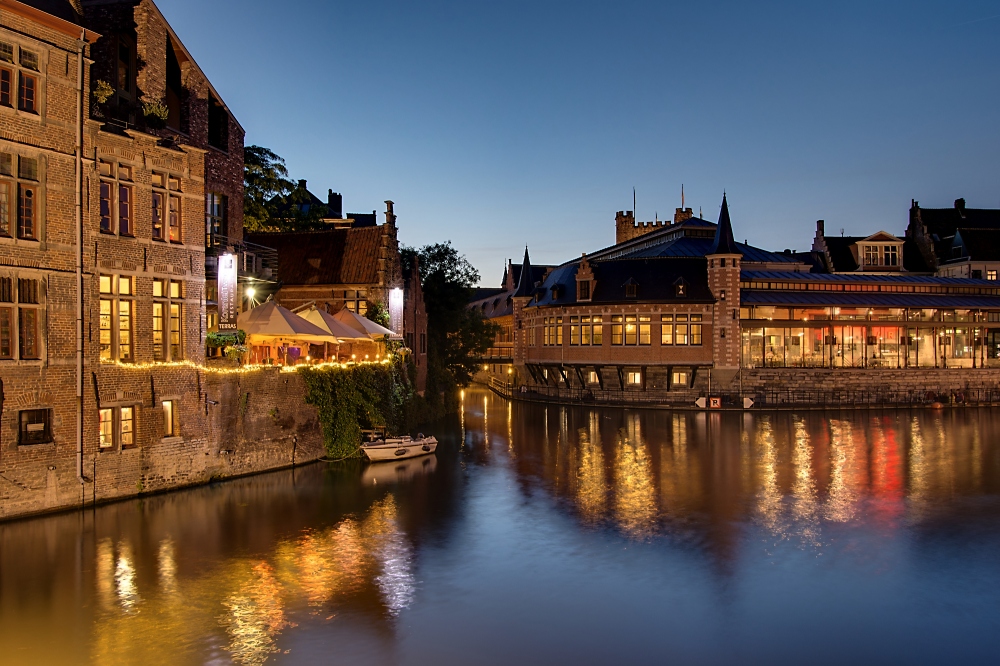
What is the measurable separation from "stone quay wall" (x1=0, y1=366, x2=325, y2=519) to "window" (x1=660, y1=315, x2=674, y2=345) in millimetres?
34319

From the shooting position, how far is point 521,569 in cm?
1961

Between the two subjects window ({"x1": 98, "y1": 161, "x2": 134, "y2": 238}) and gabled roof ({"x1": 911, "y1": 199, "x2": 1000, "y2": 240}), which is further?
gabled roof ({"x1": 911, "y1": 199, "x2": 1000, "y2": 240})

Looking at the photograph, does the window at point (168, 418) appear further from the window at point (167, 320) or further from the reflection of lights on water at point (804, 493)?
the reflection of lights on water at point (804, 493)

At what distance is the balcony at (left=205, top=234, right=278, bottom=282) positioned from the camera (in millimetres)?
30141

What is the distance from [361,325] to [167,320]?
13347 mm

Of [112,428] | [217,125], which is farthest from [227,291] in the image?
[112,428]

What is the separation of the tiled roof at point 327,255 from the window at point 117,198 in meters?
19.4

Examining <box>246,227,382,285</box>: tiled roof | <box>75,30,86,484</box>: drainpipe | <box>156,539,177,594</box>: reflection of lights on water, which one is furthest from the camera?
<box>246,227,382,285</box>: tiled roof

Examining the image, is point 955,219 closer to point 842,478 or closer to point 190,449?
point 842,478

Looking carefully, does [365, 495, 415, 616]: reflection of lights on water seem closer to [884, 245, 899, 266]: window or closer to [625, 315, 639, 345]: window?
[625, 315, 639, 345]: window

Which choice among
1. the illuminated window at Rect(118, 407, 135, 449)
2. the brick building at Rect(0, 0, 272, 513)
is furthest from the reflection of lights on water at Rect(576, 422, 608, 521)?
the illuminated window at Rect(118, 407, 135, 449)

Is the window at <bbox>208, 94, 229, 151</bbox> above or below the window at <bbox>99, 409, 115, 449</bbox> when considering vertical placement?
above

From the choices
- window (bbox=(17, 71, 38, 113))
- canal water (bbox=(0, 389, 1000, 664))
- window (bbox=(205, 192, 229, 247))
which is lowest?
canal water (bbox=(0, 389, 1000, 664))

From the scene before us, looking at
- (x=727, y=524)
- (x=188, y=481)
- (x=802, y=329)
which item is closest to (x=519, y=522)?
(x=727, y=524)
